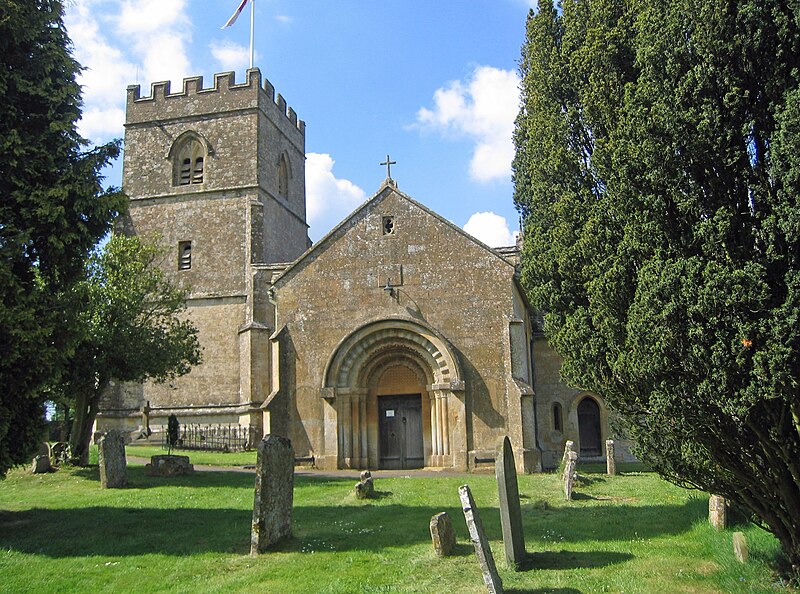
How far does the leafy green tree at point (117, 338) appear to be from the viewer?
1925 cm

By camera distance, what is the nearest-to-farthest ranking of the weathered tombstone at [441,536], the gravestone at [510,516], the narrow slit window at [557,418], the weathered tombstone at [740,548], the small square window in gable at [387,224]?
the weathered tombstone at [740,548] < the gravestone at [510,516] < the weathered tombstone at [441,536] < the small square window in gable at [387,224] < the narrow slit window at [557,418]

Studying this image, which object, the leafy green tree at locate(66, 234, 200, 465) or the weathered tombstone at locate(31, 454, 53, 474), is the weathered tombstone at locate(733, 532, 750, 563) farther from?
the weathered tombstone at locate(31, 454, 53, 474)

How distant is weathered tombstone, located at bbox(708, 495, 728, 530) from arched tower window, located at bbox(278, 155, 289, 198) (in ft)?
94.6

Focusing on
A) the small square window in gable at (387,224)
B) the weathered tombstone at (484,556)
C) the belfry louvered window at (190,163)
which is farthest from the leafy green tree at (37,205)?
the belfry louvered window at (190,163)

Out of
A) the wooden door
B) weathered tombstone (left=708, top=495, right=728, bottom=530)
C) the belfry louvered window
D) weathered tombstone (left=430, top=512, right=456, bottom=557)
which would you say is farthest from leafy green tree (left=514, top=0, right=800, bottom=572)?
the belfry louvered window

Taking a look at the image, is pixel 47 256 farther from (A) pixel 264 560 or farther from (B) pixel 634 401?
A: (B) pixel 634 401

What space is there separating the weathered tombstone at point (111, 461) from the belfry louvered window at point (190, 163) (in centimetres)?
1951

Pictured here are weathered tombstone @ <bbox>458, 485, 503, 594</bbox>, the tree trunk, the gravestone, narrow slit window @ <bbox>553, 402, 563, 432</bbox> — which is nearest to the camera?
weathered tombstone @ <bbox>458, 485, 503, 594</bbox>

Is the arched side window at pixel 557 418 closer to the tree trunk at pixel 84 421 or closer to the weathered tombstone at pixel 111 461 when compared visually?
the tree trunk at pixel 84 421

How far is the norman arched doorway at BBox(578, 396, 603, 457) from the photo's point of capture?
2783 cm

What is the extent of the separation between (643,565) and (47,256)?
10512mm

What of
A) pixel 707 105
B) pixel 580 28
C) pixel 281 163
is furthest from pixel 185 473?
pixel 281 163

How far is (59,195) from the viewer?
38.9 ft

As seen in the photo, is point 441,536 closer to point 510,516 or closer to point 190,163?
point 510,516
